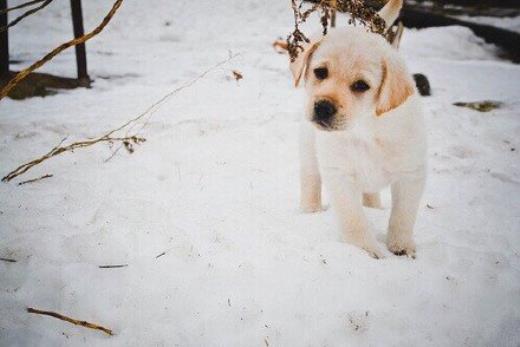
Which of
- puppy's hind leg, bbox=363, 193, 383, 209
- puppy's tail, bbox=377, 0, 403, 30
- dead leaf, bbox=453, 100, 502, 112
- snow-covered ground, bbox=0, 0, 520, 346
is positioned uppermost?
puppy's tail, bbox=377, 0, 403, 30

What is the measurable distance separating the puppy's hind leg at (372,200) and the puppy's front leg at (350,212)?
0.75 m

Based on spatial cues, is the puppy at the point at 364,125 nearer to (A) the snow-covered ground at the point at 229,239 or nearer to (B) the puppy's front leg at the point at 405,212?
(B) the puppy's front leg at the point at 405,212

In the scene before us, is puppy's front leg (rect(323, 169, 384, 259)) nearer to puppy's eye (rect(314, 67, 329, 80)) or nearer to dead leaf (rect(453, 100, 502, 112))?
puppy's eye (rect(314, 67, 329, 80))

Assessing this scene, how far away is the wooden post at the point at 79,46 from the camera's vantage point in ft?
16.1

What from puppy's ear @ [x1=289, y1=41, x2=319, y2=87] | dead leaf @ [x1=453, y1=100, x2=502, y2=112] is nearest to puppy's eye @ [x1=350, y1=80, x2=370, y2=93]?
puppy's ear @ [x1=289, y1=41, x2=319, y2=87]

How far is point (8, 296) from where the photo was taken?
5.69ft

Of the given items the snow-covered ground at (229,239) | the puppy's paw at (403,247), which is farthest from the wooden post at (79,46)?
the puppy's paw at (403,247)

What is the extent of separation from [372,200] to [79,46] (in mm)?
4438

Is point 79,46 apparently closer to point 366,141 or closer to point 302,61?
point 302,61

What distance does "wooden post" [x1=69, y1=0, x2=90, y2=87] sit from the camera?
490 centimetres

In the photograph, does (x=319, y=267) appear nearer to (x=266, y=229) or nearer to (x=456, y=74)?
(x=266, y=229)

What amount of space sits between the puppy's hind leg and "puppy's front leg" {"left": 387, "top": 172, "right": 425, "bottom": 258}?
65 centimetres

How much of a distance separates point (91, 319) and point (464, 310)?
1.81 meters

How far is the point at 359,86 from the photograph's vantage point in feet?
6.64
